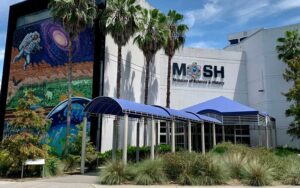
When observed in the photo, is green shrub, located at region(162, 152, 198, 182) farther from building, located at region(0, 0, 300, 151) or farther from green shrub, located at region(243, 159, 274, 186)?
building, located at region(0, 0, 300, 151)

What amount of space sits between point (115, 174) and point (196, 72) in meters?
28.4

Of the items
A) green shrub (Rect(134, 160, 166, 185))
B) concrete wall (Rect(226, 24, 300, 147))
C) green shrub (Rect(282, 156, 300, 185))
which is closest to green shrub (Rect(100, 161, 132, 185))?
green shrub (Rect(134, 160, 166, 185))

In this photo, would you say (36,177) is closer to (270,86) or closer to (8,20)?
(8,20)

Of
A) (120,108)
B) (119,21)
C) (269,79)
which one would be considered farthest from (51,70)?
(269,79)

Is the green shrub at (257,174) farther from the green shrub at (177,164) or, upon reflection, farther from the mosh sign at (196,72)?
the mosh sign at (196,72)

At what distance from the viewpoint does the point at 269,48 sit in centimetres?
4072

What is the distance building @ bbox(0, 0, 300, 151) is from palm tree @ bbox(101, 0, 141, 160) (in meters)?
1.63

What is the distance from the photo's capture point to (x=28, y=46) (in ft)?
112

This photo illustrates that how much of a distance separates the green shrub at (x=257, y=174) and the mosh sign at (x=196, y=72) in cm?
2674

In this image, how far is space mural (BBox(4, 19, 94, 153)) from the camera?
29547 mm

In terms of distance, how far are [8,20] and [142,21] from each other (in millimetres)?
15033

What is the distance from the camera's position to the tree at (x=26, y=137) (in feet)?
57.9

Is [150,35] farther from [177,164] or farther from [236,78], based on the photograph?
[177,164]

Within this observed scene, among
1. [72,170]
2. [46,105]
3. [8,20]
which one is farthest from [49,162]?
[8,20]
